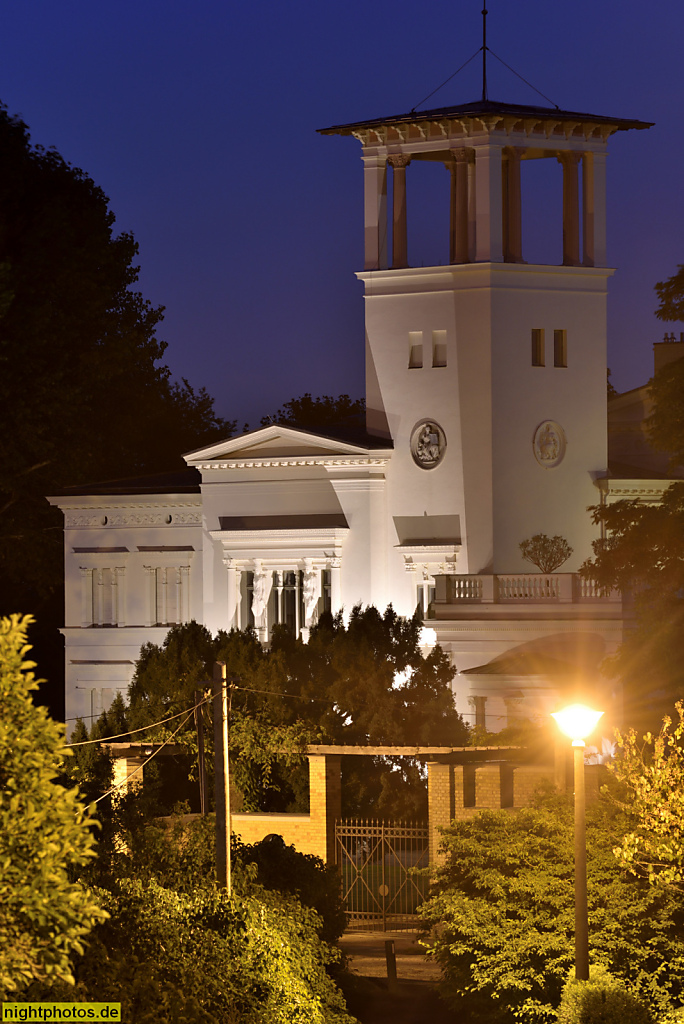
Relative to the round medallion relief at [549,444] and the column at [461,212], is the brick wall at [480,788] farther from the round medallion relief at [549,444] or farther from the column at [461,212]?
the column at [461,212]

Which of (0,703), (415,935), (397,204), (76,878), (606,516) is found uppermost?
(397,204)

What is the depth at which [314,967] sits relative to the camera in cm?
2180

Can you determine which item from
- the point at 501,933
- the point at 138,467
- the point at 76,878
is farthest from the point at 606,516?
the point at 138,467

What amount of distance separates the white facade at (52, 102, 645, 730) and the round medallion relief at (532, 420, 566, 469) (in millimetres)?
63

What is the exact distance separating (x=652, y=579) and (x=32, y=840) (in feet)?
78.3

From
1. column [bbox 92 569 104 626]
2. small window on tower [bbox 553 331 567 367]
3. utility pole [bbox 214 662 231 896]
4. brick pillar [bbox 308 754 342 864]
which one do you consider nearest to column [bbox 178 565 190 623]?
column [bbox 92 569 104 626]

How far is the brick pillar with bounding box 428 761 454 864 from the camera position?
2691 centimetres

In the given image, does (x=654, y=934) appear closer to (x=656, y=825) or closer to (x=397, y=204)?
(x=656, y=825)

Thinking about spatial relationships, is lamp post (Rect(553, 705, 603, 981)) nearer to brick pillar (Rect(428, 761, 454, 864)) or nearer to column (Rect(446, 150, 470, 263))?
brick pillar (Rect(428, 761, 454, 864))

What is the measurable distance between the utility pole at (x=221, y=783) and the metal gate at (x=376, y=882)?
5.86 meters

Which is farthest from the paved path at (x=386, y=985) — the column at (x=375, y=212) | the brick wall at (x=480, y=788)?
the column at (x=375, y=212)

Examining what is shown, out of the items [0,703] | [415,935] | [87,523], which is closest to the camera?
[0,703]

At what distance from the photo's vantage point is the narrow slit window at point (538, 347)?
51.6 m

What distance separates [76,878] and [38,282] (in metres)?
38.2
